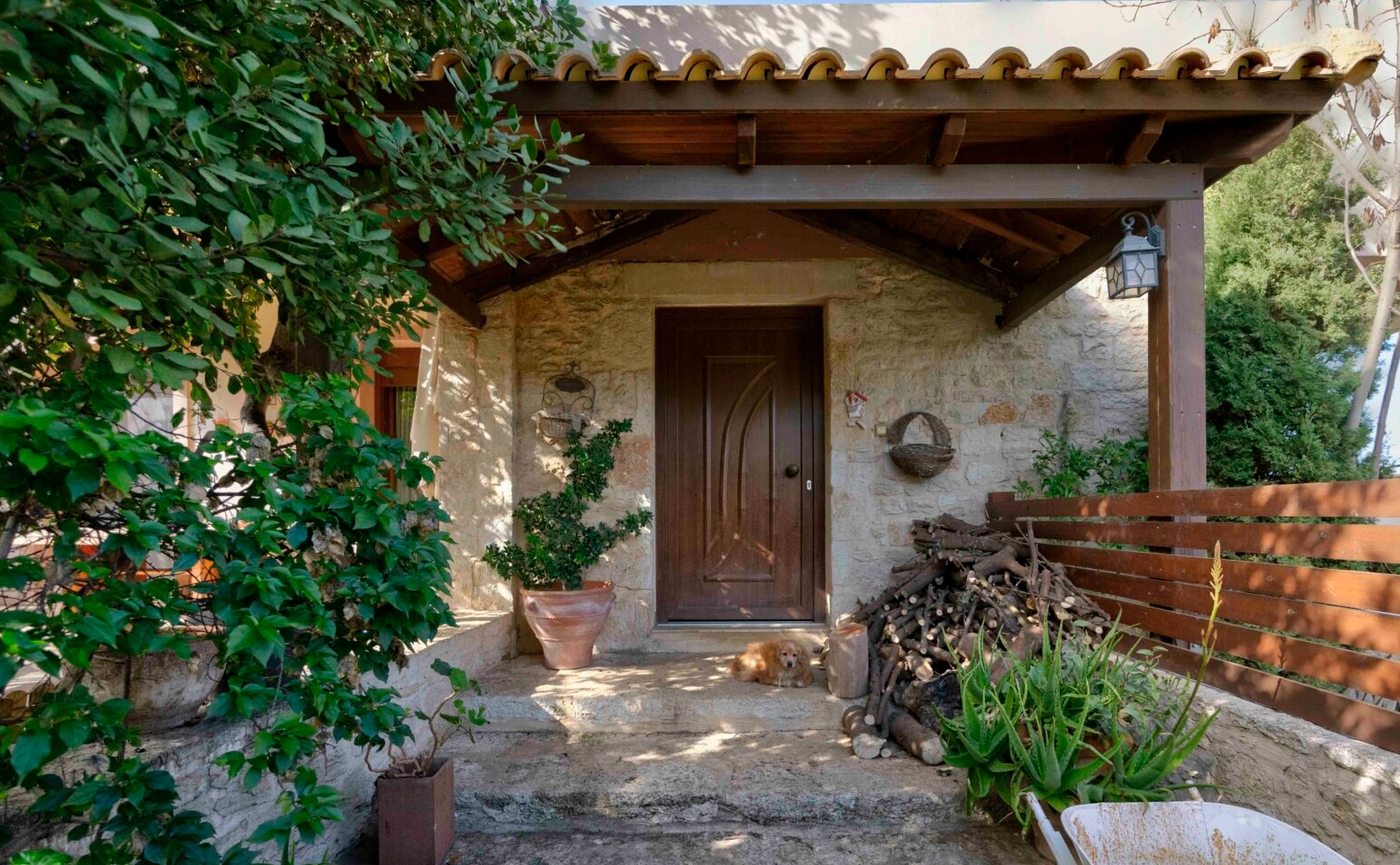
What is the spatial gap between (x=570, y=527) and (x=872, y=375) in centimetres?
218

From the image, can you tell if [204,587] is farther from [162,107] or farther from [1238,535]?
[1238,535]

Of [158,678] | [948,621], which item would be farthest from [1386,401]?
[158,678]

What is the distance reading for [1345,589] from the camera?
2.28 m

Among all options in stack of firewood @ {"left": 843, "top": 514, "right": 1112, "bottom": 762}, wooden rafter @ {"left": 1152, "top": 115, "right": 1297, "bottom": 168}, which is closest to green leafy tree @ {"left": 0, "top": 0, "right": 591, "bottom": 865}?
stack of firewood @ {"left": 843, "top": 514, "right": 1112, "bottom": 762}

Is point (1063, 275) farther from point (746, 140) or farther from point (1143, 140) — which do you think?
point (746, 140)

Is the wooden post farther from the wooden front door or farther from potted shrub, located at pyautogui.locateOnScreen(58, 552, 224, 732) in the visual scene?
potted shrub, located at pyautogui.locateOnScreen(58, 552, 224, 732)

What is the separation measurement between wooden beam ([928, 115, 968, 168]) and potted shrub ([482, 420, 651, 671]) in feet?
7.93

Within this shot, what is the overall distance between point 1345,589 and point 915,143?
2.39 m

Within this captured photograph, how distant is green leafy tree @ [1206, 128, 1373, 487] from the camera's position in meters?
4.58

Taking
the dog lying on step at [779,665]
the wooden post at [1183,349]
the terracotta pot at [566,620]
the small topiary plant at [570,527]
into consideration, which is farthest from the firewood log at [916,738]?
the small topiary plant at [570,527]

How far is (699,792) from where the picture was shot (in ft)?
9.96

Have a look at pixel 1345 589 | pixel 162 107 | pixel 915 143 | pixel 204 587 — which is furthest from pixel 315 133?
pixel 1345 589

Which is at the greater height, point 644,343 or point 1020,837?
point 644,343

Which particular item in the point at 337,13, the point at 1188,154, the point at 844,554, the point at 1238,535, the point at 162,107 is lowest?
the point at 844,554
